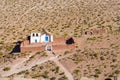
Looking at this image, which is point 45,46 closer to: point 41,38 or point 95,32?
point 41,38

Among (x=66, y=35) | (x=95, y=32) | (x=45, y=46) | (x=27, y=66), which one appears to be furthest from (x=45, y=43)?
(x=95, y=32)

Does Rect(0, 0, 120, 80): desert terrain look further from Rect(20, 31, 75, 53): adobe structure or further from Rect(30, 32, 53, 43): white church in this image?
Rect(30, 32, 53, 43): white church

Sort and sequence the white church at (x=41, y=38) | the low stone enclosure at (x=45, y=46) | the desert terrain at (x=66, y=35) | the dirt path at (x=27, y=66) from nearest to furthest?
the dirt path at (x=27, y=66) < the desert terrain at (x=66, y=35) < the low stone enclosure at (x=45, y=46) < the white church at (x=41, y=38)

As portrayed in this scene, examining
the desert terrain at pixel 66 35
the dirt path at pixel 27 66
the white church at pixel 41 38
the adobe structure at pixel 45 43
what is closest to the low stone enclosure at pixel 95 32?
the desert terrain at pixel 66 35

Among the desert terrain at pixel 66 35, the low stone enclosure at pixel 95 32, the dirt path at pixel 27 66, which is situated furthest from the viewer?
the low stone enclosure at pixel 95 32

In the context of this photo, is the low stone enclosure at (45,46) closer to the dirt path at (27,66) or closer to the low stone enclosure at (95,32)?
the dirt path at (27,66)

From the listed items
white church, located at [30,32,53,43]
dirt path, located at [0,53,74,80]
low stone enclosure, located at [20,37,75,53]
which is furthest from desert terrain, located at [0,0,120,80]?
white church, located at [30,32,53,43]
